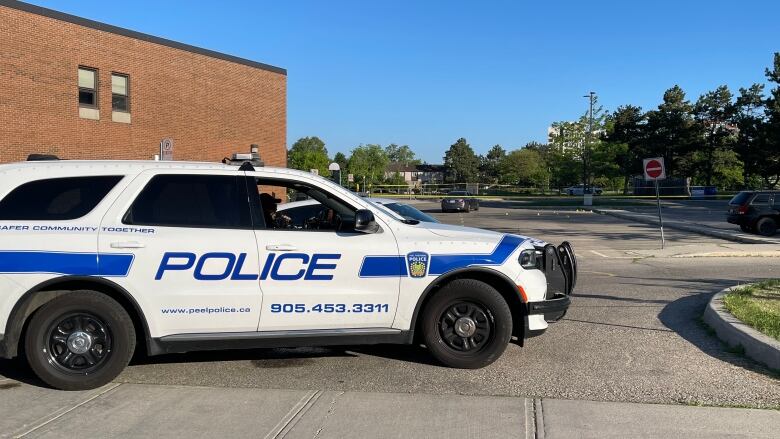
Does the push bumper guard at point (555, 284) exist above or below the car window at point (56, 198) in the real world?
below

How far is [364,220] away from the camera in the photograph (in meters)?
5.12

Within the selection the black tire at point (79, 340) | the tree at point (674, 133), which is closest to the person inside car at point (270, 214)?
the black tire at point (79, 340)

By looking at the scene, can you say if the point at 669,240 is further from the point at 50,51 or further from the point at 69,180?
the point at 50,51

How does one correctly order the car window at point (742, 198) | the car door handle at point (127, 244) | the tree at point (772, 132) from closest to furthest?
the car door handle at point (127, 244), the car window at point (742, 198), the tree at point (772, 132)

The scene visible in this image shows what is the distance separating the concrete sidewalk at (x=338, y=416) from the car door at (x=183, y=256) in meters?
0.59

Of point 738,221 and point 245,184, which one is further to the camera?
point 738,221

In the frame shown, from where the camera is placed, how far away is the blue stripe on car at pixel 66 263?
15.6 feet

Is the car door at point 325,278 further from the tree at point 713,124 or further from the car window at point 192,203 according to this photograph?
the tree at point 713,124

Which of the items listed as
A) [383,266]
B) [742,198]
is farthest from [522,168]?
[383,266]

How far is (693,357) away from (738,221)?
1668cm

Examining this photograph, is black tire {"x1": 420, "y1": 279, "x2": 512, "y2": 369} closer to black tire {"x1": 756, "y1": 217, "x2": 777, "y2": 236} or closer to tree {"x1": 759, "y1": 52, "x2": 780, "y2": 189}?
black tire {"x1": 756, "y1": 217, "x2": 777, "y2": 236}

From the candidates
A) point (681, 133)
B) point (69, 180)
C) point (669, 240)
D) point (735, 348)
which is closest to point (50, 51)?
point (69, 180)

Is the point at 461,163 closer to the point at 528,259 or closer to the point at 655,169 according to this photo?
the point at 655,169

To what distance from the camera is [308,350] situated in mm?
6133
